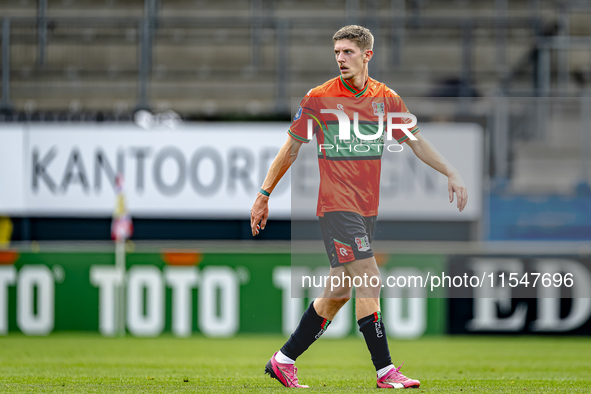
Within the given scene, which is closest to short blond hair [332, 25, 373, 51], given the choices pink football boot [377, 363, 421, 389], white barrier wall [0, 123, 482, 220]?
pink football boot [377, 363, 421, 389]

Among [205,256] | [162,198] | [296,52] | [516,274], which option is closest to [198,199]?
[162,198]

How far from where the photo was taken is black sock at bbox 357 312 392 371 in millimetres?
4605

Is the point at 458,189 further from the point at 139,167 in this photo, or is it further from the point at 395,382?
the point at 139,167

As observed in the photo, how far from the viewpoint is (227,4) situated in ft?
47.1

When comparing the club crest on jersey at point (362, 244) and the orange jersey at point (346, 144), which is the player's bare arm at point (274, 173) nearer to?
the orange jersey at point (346, 144)

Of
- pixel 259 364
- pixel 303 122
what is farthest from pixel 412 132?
pixel 259 364

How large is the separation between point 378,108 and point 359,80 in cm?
21

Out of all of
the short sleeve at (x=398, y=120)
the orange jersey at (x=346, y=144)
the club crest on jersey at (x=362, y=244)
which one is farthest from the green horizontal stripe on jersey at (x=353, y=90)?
the club crest on jersey at (x=362, y=244)

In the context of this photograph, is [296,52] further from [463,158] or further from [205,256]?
[205,256]

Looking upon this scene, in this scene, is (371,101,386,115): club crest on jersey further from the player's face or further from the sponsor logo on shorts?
the sponsor logo on shorts

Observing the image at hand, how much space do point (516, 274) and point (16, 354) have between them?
5.87 m

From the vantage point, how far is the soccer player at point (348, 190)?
460 centimetres

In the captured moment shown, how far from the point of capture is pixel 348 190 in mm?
4691

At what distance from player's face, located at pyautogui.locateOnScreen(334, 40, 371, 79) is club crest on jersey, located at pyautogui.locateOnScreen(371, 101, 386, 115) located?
0.82ft
